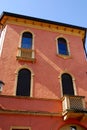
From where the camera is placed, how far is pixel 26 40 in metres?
14.8

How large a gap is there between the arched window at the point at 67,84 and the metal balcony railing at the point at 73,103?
1.15 meters

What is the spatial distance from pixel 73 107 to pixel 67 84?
7.67 ft

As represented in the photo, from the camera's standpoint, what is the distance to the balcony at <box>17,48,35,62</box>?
42.7 ft

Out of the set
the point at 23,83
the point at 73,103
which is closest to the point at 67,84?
the point at 73,103

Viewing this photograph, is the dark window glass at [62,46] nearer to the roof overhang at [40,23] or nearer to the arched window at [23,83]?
the roof overhang at [40,23]

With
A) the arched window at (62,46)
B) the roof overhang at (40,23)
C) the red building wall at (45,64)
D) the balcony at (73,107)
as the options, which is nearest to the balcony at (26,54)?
the red building wall at (45,64)

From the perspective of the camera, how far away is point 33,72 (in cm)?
1255

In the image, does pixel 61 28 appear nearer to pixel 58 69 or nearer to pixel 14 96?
pixel 58 69

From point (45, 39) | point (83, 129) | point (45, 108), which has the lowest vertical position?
point (83, 129)

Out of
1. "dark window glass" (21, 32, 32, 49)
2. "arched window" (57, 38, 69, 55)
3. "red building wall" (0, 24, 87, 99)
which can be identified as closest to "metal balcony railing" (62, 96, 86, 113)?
"red building wall" (0, 24, 87, 99)

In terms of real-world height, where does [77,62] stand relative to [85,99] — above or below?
above

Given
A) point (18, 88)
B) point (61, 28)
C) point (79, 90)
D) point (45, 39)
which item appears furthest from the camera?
point (61, 28)

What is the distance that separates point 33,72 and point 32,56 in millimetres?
1425

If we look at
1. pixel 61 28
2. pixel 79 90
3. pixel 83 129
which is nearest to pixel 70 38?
pixel 61 28
